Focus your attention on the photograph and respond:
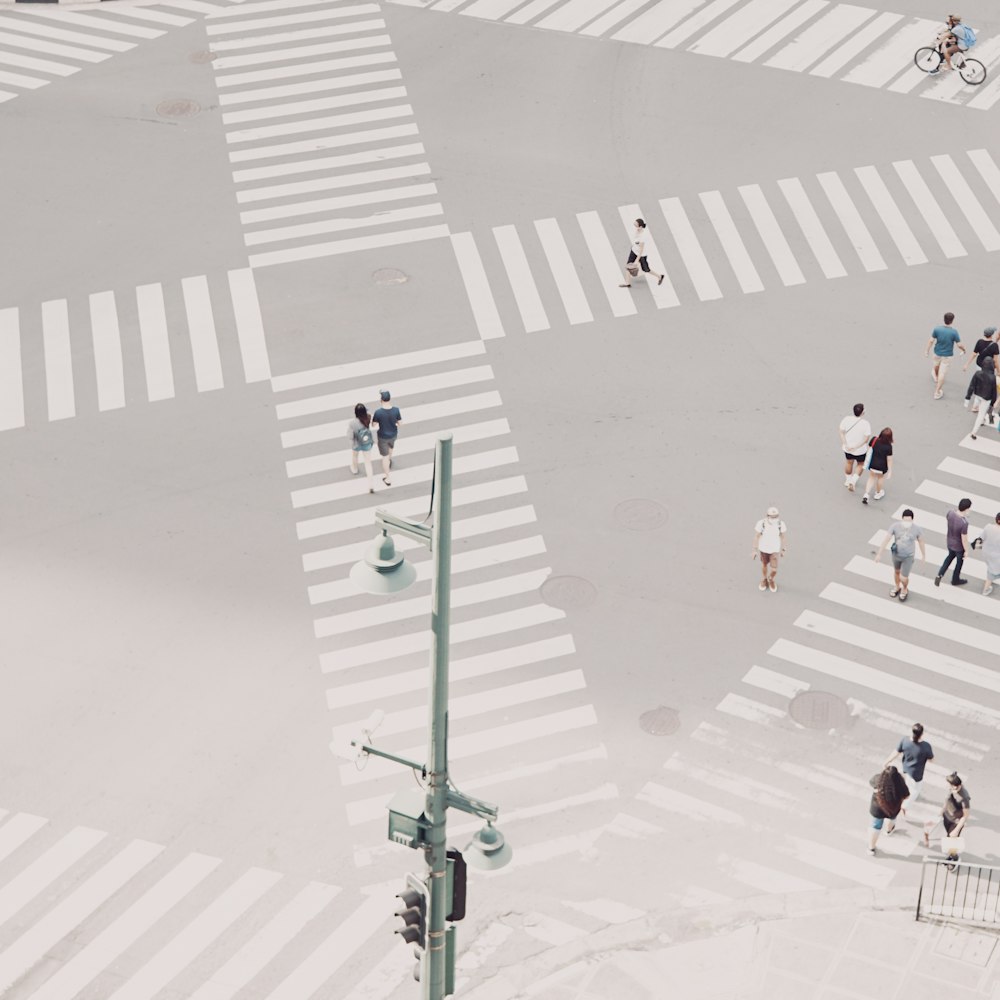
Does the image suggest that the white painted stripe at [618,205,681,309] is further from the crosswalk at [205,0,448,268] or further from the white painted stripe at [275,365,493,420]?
the white painted stripe at [275,365,493,420]

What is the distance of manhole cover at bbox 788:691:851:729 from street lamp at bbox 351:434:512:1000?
8232mm

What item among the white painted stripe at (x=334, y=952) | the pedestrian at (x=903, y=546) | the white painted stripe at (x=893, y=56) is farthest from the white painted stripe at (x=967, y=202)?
the white painted stripe at (x=334, y=952)

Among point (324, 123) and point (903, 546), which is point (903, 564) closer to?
point (903, 546)

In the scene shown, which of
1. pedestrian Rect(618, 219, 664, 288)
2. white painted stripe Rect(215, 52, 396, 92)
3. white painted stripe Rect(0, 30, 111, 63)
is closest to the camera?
pedestrian Rect(618, 219, 664, 288)

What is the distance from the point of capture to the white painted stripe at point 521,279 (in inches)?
1181

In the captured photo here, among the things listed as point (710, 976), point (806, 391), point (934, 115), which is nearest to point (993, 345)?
point (806, 391)

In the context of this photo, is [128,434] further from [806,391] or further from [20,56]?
[20,56]

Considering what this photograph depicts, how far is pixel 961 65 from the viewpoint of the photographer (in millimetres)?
36281

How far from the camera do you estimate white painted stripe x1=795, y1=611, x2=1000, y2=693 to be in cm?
2362

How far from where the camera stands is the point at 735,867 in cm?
2112

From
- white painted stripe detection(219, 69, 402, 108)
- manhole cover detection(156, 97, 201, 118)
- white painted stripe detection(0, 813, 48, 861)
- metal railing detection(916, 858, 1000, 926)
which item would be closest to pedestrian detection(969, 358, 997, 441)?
metal railing detection(916, 858, 1000, 926)

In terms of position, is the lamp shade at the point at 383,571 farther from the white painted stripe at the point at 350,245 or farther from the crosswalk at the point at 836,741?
the white painted stripe at the point at 350,245

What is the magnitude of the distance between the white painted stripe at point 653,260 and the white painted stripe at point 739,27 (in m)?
6.43

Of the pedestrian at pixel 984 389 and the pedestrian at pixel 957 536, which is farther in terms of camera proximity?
the pedestrian at pixel 984 389
